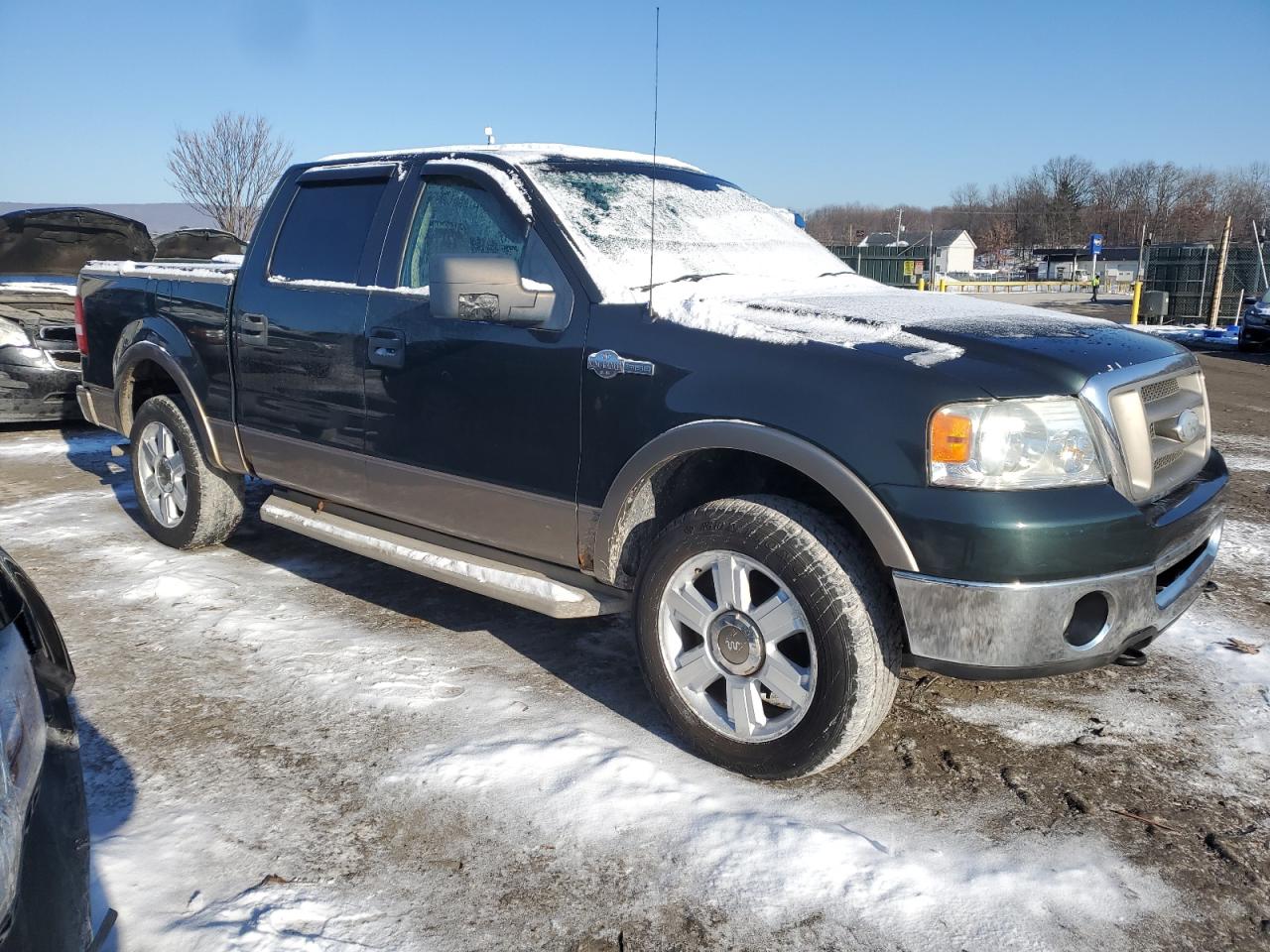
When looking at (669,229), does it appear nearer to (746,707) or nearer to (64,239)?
(746,707)

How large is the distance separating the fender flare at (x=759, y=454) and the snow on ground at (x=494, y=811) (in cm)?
74

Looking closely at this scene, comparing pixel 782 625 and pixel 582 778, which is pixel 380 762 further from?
pixel 782 625

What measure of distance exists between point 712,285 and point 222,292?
8.44 feet

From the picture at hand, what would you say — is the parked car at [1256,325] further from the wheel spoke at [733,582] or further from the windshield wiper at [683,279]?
the wheel spoke at [733,582]

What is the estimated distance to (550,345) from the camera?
337cm

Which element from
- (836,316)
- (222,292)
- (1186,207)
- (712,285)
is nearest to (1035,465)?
(836,316)

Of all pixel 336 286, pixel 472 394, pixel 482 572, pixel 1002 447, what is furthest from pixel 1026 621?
pixel 336 286

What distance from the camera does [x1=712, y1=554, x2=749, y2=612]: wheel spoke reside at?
2.96 metres

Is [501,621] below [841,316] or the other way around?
below

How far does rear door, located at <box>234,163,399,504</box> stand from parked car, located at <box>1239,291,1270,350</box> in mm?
16932

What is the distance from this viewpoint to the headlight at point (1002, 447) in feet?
8.55

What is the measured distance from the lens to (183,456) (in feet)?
16.9

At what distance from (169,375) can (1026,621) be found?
4.39m

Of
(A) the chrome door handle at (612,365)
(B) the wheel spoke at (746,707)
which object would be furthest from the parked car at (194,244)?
(B) the wheel spoke at (746,707)
